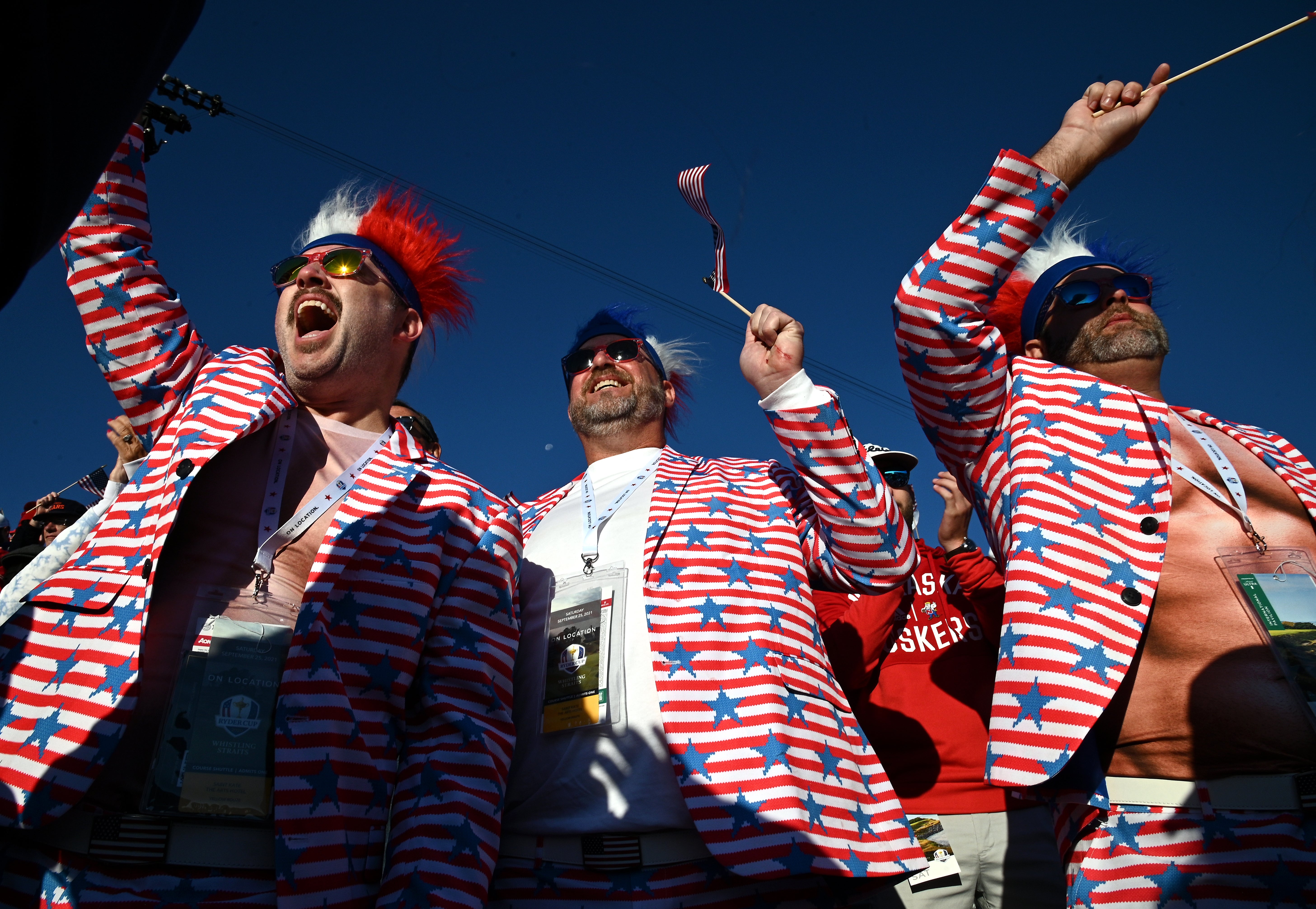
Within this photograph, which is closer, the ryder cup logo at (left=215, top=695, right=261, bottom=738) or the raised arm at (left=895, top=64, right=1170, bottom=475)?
the ryder cup logo at (left=215, top=695, right=261, bottom=738)

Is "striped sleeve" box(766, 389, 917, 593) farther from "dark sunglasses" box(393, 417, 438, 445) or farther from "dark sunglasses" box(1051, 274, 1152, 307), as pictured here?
"dark sunglasses" box(393, 417, 438, 445)

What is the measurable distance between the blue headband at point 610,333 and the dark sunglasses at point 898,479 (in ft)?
4.90

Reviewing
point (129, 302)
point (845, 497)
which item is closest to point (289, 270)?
point (129, 302)

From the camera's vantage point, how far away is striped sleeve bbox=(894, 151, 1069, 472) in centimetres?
268

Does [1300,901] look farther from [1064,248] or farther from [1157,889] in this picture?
[1064,248]

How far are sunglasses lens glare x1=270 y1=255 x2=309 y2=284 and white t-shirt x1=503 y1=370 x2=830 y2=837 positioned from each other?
135cm

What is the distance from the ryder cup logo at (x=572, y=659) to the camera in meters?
2.61

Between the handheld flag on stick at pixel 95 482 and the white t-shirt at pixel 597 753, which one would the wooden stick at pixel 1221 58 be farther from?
the handheld flag on stick at pixel 95 482

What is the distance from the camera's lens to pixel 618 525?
3.07m

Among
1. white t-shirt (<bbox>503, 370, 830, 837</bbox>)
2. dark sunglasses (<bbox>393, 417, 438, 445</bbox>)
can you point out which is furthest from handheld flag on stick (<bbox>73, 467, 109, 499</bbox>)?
white t-shirt (<bbox>503, 370, 830, 837</bbox>)

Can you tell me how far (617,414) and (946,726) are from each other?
5.96ft

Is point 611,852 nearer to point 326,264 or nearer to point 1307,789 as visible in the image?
point 1307,789

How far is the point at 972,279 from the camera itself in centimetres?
269

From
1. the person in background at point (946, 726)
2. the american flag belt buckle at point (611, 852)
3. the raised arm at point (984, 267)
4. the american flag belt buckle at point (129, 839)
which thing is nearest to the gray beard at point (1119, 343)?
the raised arm at point (984, 267)
